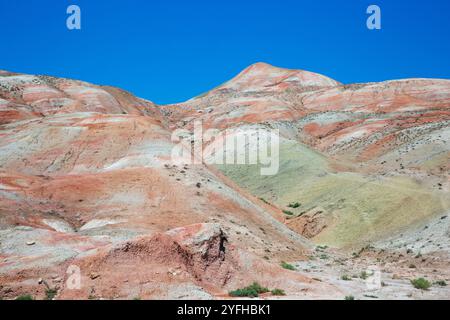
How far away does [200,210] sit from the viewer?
29.1 m

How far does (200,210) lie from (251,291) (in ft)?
41.7

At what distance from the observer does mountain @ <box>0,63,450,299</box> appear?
55.4 ft

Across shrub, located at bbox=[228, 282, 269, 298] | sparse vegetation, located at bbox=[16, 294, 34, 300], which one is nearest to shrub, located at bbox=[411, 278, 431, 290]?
shrub, located at bbox=[228, 282, 269, 298]

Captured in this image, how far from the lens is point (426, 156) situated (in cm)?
4775

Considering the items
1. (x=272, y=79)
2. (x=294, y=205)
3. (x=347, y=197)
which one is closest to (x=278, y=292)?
(x=347, y=197)

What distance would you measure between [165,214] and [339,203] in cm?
1494

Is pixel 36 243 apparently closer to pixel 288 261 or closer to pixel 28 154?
pixel 288 261

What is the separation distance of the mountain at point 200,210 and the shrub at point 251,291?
25.5 inches

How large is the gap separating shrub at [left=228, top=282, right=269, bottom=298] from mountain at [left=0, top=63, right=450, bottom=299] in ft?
2.13

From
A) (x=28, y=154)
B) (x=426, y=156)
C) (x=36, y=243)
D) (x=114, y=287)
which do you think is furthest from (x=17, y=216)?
(x=426, y=156)

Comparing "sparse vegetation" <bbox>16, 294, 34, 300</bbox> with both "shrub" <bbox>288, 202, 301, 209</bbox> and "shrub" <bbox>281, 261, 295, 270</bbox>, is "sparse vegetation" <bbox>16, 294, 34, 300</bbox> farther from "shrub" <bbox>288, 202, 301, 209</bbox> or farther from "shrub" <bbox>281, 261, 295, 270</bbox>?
"shrub" <bbox>288, 202, 301, 209</bbox>

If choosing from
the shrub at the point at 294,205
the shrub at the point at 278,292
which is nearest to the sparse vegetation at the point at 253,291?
the shrub at the point at 278,292

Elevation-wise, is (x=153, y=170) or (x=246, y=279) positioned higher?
(x=153, y=170)

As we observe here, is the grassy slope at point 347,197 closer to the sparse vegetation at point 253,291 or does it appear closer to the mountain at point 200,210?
the mountain at point 200,210
